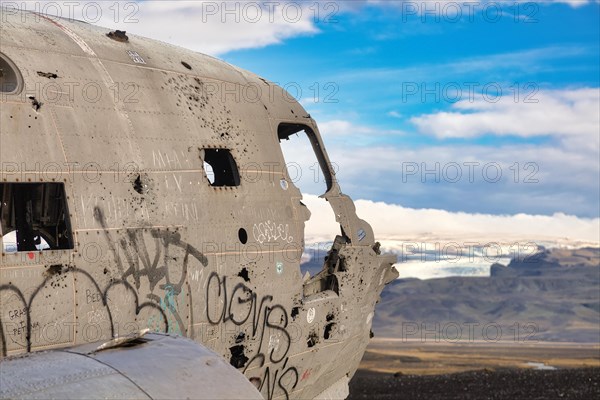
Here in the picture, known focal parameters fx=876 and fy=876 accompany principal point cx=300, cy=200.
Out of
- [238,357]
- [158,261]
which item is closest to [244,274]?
[238,357]

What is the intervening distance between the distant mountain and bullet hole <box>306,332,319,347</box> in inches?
3289

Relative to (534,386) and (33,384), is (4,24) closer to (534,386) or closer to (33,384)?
(33,384)

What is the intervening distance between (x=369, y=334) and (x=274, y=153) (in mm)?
4094

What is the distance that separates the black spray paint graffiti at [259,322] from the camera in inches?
434

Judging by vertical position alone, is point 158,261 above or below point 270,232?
below

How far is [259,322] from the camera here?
11672 millimetres

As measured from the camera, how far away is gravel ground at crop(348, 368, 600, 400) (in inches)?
1072

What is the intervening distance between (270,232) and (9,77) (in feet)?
13.3

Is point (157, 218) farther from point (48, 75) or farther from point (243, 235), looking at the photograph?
point (48, 75)

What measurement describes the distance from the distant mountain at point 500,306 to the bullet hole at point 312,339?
274 feet

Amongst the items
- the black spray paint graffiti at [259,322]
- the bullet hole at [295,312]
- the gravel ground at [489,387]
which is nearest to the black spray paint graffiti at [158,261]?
the black spray paint graffiti at [259,322]

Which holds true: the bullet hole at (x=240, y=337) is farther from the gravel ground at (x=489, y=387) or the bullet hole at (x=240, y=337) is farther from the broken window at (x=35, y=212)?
the gravel ground at (x=489, y=387)

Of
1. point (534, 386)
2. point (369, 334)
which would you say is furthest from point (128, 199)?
point (534, 386)

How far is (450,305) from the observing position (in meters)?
112
